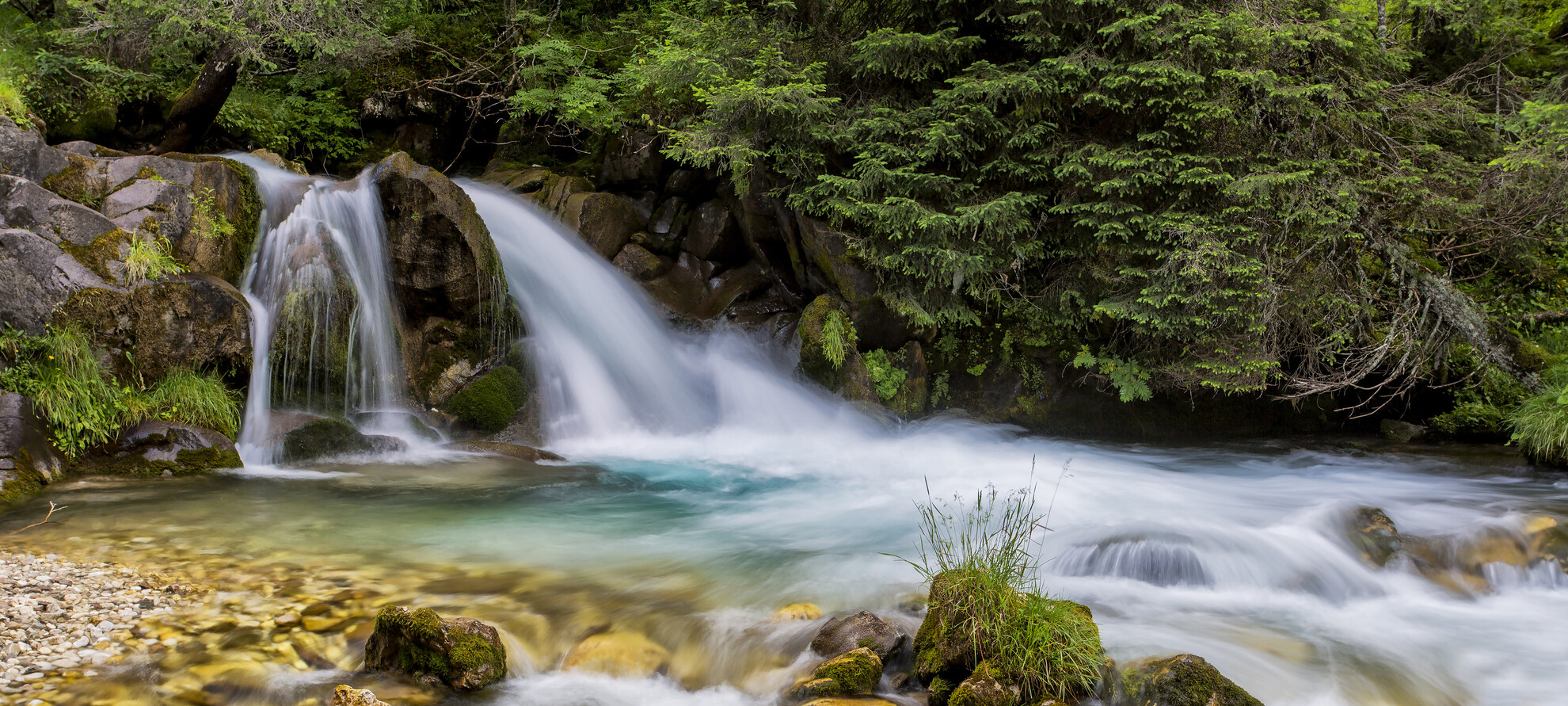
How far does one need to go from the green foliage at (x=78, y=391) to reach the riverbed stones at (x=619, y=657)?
5.46 m

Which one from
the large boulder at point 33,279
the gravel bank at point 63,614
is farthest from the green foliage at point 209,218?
the gravel bank at point 63,614

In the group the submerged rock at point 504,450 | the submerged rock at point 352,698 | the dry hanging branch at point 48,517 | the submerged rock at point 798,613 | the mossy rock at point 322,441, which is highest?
the mossy rock at point 322,441

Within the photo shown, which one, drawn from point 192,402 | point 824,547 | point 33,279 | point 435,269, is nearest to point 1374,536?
point 824,547

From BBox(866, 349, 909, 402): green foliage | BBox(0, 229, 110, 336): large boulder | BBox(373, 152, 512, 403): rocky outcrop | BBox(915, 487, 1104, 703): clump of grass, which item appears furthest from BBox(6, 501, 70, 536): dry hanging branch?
BBox(866, 349, 909, 402): green foliage

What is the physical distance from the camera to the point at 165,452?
270 inches

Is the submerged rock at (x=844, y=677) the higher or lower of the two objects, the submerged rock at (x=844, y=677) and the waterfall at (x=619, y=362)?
the lower

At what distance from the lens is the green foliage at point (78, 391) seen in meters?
6.38

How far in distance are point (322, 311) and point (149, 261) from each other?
1.49 m

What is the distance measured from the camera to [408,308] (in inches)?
358

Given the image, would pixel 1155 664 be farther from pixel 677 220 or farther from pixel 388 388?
pixel 677 220

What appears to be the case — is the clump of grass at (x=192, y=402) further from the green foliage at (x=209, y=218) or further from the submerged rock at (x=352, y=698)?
the submerged rock at (x=352, y=698)

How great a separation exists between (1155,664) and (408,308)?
331 inches

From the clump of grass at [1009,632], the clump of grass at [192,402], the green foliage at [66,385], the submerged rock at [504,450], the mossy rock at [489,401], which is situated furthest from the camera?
the mossy rock at [489,401]

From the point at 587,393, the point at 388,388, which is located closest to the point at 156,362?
the point at 388,388
